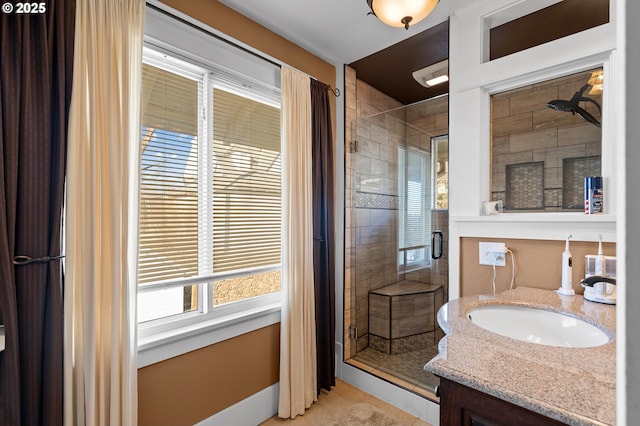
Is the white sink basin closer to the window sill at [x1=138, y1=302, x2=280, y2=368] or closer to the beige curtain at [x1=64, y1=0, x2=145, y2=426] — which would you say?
the window sill at [x1=138, y1=302, x2=280, y2=368]

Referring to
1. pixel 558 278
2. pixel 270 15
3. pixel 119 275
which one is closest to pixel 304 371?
pixel 119 275

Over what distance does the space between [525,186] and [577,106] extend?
0.47m

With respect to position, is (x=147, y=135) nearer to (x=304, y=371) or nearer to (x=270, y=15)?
(x=270, y=15)

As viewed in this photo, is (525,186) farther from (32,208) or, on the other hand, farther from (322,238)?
(32,208)

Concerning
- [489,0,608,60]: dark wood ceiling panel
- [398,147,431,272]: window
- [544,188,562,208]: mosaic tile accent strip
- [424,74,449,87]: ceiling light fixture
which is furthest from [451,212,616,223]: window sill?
[424,74,449,87]: ceiling light fixture

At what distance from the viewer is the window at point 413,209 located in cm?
270

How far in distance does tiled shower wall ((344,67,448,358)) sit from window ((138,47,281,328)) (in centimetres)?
78

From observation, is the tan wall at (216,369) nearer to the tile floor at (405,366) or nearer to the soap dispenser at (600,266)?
the tile floor at (405,366)

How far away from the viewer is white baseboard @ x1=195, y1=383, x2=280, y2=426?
186 cm

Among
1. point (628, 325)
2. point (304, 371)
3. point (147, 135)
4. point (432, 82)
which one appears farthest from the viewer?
point (432, 82)

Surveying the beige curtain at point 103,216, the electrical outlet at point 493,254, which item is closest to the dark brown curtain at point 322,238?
the electrical outlet at point 493,254

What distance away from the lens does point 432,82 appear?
2.76 metres

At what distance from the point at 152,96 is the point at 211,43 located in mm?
487

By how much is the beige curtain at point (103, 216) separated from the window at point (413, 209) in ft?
7.04
